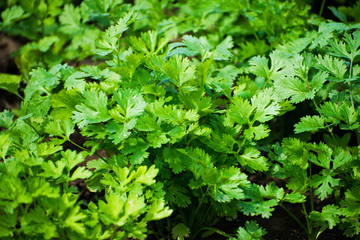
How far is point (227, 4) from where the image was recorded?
2.04 metres

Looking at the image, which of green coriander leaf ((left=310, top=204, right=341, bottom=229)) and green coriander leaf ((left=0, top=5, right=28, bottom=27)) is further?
green coriander leaf ((left=0, top=5, right=28, bottom=27))

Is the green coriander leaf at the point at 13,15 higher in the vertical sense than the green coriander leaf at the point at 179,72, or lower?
higher

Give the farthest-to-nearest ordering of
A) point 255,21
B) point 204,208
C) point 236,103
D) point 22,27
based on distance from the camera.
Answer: point 22,27
point 255,21
point 204,208
point 236,103

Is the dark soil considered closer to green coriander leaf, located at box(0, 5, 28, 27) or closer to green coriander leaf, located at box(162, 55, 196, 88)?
green coriander leaf, located at box(162, 55, 196, 88)

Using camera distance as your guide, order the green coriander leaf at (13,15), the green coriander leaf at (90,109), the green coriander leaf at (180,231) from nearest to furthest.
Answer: the green coriander leaf at (90,109) → the green coriander leaf at (180,231) → the green coriander leaf at (13,15)

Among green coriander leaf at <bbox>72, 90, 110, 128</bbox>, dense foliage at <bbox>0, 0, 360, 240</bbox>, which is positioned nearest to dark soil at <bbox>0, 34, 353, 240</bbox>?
dense foliage at <bbox>0, 0, 360, 240</bbox>

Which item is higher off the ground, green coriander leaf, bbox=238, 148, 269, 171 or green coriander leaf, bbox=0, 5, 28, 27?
green coriander leaf, bbox=0, 5, 28, 27

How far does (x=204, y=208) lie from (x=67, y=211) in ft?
2.14

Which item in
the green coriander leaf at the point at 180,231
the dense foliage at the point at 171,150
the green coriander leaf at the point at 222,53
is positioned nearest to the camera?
the dense foliage at the point at 171,150

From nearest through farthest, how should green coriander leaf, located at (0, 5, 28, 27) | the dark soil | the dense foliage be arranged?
the dense foliage < the dark soil < green coriander leaf, located at (0, 5, 28, 27)

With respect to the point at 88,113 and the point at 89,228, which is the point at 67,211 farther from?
the point at 88,113

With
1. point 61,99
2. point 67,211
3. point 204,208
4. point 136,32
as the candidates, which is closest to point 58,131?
point 61,99

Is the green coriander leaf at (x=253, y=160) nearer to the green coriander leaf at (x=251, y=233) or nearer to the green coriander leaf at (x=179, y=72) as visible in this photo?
the green coriander leaf at (x=251, y=233)

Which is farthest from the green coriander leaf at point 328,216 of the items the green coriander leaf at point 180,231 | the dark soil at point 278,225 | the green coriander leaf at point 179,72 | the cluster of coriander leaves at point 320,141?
the green coriander leaf at point 179,72
